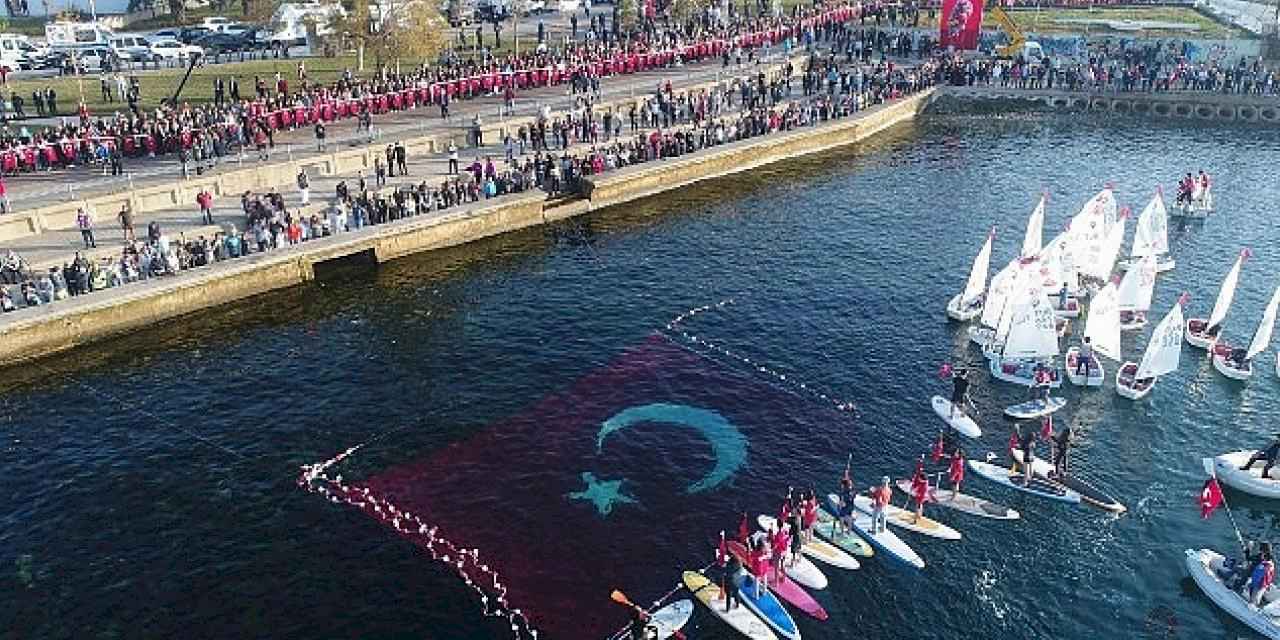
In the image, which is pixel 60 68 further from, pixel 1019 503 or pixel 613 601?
pixel 1019 503

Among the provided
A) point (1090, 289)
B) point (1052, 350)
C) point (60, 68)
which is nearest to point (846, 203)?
point (1090, 289)

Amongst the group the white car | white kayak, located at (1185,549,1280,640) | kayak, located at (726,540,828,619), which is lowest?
white kayak, located at (1185,549,1280,640)

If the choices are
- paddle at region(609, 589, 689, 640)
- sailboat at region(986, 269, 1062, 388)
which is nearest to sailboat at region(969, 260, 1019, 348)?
sailboat at region(986, 269, 1062, 388)

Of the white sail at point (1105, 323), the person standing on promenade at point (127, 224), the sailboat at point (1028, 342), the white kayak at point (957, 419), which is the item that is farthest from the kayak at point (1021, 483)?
the person standing on promenade at point (127, 224)

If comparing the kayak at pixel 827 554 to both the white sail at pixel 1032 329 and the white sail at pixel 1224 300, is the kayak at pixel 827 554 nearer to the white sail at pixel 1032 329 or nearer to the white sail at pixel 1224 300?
the white sail at pixel 1032 329

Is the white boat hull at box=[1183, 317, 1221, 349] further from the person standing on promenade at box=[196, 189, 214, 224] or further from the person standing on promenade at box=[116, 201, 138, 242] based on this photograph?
the person standing on promenade at box=[116, 201, 138, 242]

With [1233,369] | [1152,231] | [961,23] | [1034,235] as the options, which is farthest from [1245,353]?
[961,23]
